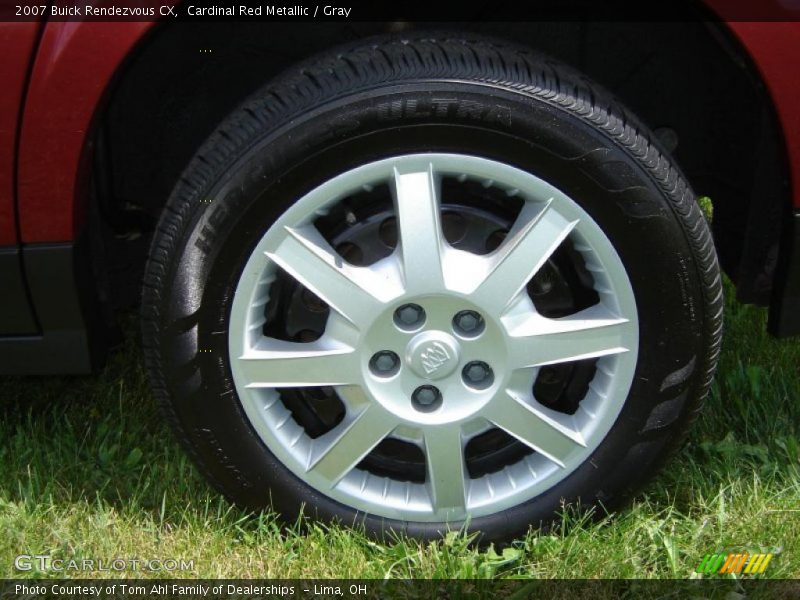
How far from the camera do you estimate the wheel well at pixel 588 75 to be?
6.72 ft

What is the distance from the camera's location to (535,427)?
1.93m

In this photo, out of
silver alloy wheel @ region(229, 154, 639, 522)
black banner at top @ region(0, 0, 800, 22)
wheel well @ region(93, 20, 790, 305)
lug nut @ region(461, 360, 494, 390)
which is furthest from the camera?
wheel well @ region(93, 20, 790, 305)

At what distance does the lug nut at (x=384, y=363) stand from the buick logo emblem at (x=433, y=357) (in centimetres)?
6

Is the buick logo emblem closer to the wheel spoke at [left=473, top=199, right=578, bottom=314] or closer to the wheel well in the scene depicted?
the wheel spoke at [left=473, top=199, right=578, bottom=314]

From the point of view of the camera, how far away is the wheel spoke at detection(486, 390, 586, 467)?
1.91 metres

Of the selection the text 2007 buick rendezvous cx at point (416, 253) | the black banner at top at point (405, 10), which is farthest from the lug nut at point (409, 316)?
the black banner at top at point (405, 10)

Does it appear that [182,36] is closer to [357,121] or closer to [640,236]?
[357,121]

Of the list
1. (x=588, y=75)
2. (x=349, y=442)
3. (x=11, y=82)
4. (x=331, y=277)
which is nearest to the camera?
(x=11, y=82)

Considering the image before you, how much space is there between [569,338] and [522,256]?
0.20 metres

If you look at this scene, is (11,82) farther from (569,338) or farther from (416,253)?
(569,338)

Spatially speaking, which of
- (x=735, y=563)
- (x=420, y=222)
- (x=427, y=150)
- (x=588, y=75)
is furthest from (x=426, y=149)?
(x=735, y=563)

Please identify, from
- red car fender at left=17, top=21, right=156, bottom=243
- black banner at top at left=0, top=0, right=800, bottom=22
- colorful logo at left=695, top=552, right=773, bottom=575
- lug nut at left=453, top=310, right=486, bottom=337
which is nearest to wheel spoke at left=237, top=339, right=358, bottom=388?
lug nut at left=453, top=310, right=486, bottom=337

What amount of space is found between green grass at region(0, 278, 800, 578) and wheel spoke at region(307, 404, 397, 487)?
0.15m

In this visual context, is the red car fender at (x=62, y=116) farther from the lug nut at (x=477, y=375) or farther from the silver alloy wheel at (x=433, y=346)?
the lug nut at (x=477, y=375)
